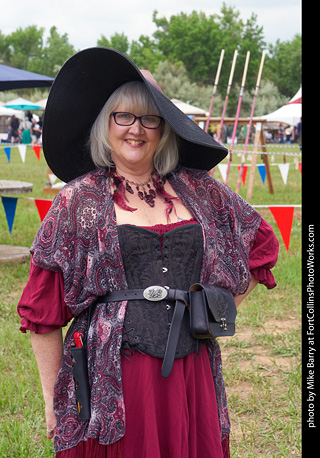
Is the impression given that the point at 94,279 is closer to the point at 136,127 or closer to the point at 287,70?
the point at 136,127

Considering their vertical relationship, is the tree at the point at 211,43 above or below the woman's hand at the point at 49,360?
above

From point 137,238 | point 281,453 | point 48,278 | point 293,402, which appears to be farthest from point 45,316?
point 293,402

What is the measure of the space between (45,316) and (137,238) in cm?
44

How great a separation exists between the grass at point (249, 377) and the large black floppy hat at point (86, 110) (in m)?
1.85

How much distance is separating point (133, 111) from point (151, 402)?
1084 millimetres

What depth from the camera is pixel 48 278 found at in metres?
2.21

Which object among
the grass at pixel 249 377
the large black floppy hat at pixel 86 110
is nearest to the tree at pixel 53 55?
the grass at pixel 249 377

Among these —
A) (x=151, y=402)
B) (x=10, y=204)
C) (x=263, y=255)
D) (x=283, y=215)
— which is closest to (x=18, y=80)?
(x=10, y=204)

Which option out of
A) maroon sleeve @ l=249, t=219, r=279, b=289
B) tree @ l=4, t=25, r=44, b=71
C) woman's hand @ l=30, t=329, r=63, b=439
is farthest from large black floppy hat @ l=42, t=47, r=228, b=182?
tree @ l=4, t=25, r=44, b=71

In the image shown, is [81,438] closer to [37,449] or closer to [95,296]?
[95,296]

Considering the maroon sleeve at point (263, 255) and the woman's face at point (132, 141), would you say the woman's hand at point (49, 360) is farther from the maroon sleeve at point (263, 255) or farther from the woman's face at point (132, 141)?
the maroon sleeve at point (263, 255)

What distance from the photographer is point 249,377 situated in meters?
4.45

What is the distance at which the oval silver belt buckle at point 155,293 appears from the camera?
7.23ft

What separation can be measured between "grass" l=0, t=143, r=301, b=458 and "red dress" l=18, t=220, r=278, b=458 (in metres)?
1.34
